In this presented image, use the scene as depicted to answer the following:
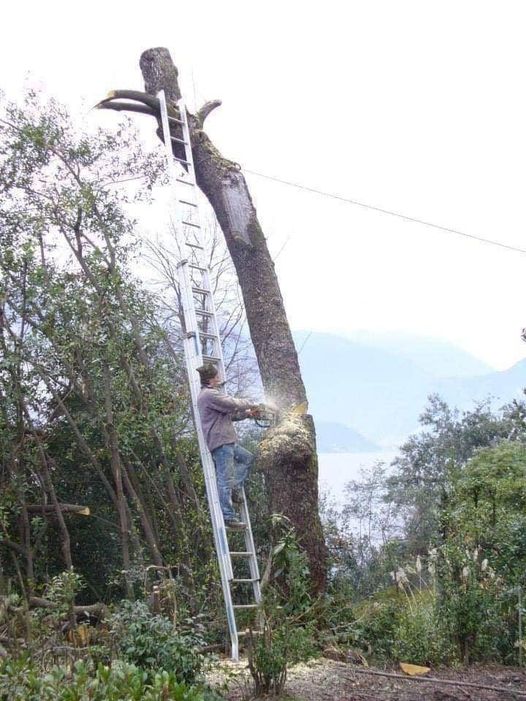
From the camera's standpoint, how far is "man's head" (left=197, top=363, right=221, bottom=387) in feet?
17.0

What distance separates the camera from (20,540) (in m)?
7.91

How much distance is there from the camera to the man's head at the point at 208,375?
519 cm

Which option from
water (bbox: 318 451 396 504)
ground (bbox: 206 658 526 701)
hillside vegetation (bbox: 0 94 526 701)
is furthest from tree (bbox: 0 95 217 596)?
water (bbox: 318 451 396 504)

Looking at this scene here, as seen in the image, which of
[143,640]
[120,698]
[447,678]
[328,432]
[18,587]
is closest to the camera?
[120,698]

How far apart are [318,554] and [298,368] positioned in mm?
1500

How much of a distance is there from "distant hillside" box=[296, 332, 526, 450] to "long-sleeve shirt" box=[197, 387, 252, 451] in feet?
40.4

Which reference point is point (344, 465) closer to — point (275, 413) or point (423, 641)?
point (275, 413)

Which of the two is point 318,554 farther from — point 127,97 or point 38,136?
A: point 38,136

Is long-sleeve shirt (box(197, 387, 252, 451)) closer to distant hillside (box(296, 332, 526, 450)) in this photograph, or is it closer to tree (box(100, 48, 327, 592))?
tree (box(100, 48, 327, 592))

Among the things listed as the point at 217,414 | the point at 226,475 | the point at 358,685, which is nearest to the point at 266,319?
the point at 217,414

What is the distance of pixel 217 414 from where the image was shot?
5.16m

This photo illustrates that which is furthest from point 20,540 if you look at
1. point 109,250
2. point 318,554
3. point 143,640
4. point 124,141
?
point 143,640

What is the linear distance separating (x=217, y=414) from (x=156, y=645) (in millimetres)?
1848

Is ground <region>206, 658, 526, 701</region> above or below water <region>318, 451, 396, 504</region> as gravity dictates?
below
